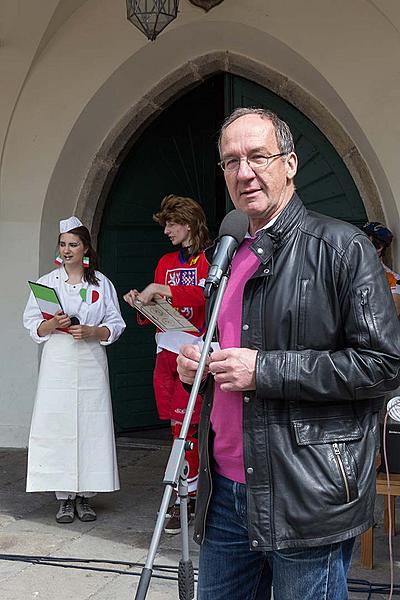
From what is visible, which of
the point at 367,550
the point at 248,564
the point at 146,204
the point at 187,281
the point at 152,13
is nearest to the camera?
the point at 248,564

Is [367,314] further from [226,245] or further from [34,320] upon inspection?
[34,320]

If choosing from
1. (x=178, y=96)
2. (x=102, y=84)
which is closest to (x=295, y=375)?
(x=102, y=84)

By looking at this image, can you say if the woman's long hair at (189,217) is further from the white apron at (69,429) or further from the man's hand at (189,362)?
the man's hand at (189,362)

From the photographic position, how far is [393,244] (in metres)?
6.66

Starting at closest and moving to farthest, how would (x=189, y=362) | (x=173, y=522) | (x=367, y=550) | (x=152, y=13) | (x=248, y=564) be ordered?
(x=189, y=362)
(x=248, y=564)
(x=367, y=550)
(x=173, y=522)
(x=152, y=13)

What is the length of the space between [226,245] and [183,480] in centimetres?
53

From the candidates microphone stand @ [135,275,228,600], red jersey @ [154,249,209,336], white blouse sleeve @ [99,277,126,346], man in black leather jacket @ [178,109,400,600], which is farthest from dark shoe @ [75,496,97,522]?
microphone stand @ [135,275,228,600]

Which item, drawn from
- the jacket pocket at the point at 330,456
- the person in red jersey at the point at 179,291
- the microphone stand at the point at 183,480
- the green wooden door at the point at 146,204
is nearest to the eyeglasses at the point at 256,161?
the microphone stand at the point at 183,480

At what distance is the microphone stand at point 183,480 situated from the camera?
6.58 ft

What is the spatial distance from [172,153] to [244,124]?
6.06 m

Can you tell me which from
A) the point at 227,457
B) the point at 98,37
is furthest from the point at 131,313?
the point at 227,457

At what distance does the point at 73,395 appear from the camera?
5.60 metres

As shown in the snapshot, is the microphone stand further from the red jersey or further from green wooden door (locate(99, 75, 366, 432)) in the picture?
green wooden door (locate(99, 75, 366, 432))

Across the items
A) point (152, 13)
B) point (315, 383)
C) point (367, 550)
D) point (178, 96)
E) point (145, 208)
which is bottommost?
point (367, 550)
